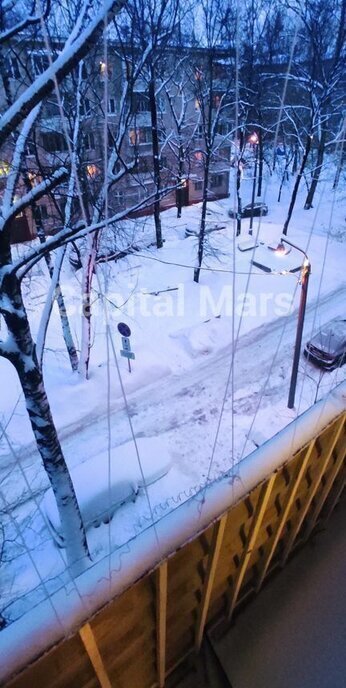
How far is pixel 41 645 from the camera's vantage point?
1.40 m

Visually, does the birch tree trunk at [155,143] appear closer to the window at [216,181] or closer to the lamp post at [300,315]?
the lamp post at [300,315]

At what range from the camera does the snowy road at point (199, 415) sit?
7.00 metres

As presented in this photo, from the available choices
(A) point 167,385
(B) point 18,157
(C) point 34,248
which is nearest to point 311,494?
(C) point 34,248

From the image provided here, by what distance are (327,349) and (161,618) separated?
26.1ft

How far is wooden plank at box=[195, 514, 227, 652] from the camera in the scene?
202 centimetres

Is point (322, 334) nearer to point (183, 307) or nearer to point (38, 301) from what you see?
point (183, 307)

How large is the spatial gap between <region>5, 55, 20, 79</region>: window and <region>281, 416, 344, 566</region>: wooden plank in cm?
702

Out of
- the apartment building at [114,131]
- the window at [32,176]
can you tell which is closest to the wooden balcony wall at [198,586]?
the apartment building at [114,131]

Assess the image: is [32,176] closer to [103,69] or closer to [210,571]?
[103,69]

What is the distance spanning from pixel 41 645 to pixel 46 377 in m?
8.10

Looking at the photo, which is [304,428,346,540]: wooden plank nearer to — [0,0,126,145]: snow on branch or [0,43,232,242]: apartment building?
[0,43,232,242]: apartment building

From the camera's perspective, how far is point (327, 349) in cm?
899

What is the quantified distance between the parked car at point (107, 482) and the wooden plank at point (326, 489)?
2.52 metres

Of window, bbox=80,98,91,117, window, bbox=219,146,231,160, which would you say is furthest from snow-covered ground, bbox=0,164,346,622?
window, bbox=219,146,231,160
